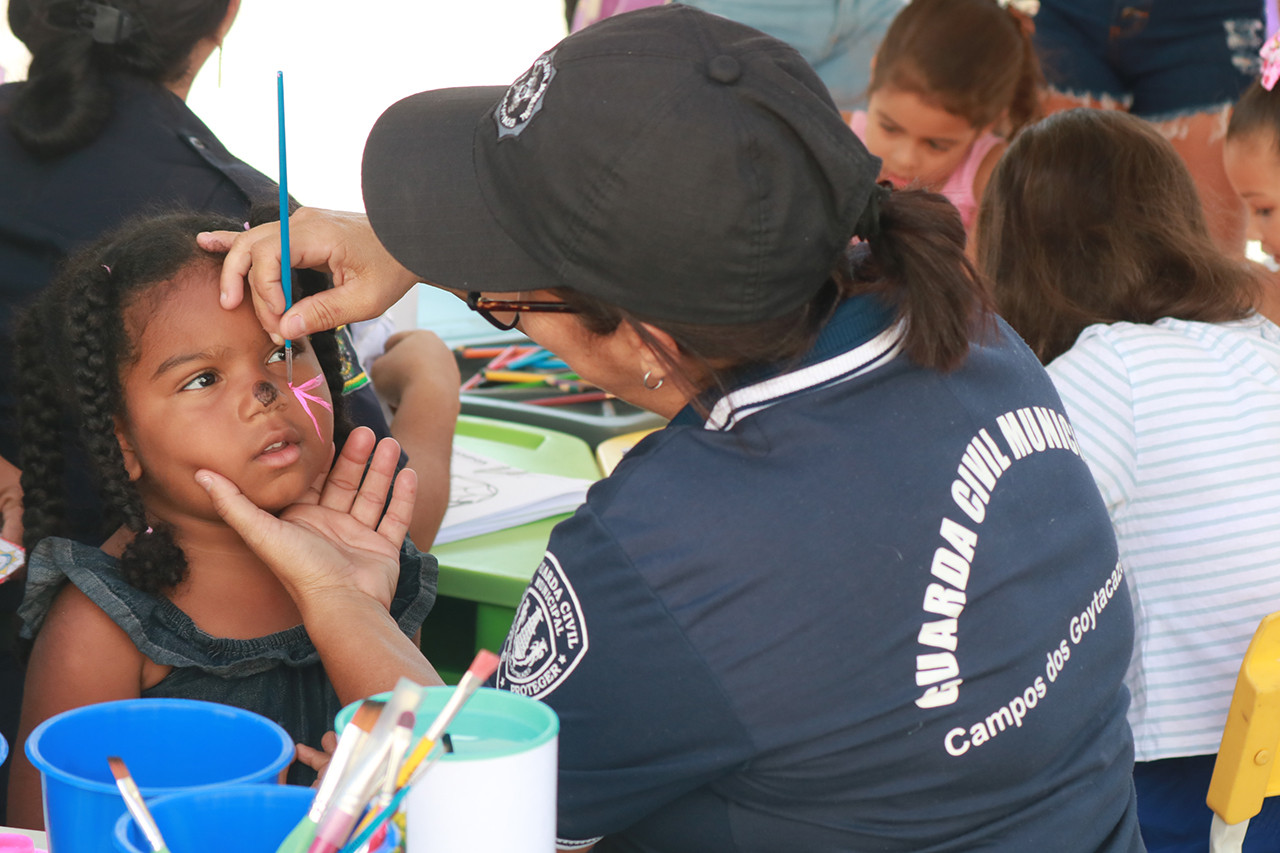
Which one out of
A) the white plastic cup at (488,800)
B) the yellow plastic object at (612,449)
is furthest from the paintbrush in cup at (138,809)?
the yellow plastic object at (612,449)

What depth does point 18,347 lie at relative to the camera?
137 cm

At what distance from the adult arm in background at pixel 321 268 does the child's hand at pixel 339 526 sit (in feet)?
0.57

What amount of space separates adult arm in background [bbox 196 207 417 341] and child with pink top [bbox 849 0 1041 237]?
74.9 inches

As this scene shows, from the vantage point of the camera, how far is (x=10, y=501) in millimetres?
1482

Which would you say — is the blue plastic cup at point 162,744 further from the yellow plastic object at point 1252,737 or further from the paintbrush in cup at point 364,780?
the yellow plastic object at point 1252,737

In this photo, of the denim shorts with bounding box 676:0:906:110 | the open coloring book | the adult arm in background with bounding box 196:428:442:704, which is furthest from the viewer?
the denim shorts with bounding box 676:0:906:110

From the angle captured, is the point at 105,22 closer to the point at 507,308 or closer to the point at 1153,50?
the point at 507,308

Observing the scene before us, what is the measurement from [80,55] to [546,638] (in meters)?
1.13

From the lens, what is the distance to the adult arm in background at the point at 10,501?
4.73 feet

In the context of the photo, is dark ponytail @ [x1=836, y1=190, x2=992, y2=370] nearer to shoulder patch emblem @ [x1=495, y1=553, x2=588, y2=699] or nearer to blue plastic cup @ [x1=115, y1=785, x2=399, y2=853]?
shoulder patch emblem @ [x1=495, y1=553, x2=588, y2=699]

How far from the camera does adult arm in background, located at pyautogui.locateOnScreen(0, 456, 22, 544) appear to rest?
4.73 feet

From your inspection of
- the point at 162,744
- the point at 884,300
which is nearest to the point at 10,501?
the point at 162,744

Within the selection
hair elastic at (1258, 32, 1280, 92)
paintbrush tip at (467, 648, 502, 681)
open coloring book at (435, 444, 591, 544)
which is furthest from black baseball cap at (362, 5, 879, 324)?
hair elastic at (1258, 32, 1280, 92)

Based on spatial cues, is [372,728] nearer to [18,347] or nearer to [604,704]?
[604,704]
